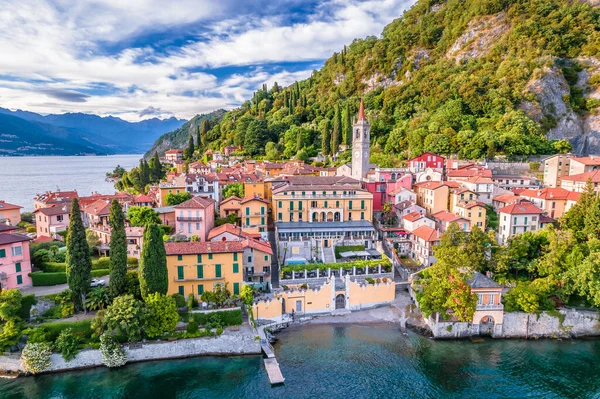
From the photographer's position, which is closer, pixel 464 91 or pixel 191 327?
pixel 191 327

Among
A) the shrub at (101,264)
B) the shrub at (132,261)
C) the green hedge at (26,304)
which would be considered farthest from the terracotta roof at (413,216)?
the green hedge at (26,304)

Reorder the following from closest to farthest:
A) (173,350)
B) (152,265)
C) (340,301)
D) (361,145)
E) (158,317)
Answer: (158,317), (173,350), (152,265), (340,301), (361,145)

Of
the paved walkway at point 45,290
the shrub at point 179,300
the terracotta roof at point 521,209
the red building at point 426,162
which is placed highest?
the red building at point 426,162

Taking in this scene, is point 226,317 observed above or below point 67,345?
above

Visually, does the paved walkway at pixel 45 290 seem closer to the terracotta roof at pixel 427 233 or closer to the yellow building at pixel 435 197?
the terracotta roof at pixel 427 233

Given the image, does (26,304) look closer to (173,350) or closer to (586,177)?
(173,350)

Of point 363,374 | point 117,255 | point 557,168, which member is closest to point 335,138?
point 557,168

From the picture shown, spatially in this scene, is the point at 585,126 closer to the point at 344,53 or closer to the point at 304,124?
the point at 304,124
